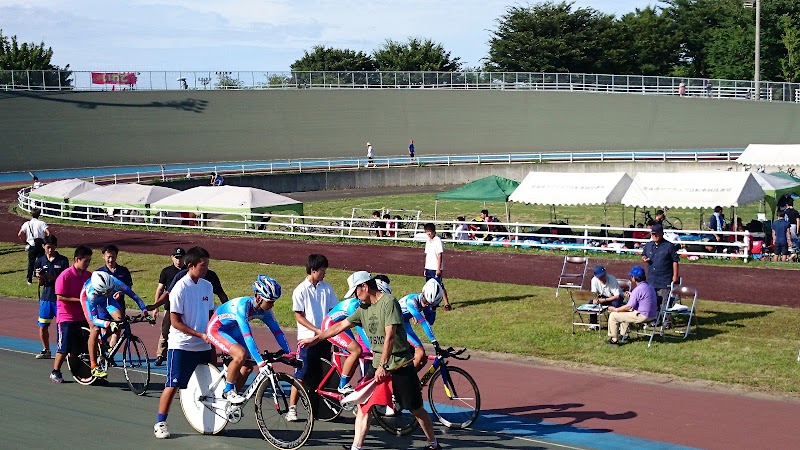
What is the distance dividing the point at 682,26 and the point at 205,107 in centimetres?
4478

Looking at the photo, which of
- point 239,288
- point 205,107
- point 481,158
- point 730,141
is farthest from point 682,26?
point 239,288

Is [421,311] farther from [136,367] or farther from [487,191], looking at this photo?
[487,191]

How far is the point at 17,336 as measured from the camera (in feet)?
60.8

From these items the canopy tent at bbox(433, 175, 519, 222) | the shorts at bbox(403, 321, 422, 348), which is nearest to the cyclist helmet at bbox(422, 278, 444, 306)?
the shorts at bbox(403, 321, 422, 348)

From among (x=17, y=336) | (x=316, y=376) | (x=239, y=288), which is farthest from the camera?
(x=239, y=288)

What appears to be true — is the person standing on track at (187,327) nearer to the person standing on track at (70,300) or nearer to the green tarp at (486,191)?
the person standing on track at (70,300)

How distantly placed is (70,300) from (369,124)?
5555cm

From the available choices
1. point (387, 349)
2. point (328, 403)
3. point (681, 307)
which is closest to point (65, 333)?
point (328, 403)

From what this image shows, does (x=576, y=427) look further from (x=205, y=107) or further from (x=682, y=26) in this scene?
(x=682, y=26)

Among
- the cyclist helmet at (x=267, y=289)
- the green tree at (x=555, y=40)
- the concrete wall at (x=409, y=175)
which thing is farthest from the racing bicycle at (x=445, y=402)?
the green tree at (x=555, y=40)

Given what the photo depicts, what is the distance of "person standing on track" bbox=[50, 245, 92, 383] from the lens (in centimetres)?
1362

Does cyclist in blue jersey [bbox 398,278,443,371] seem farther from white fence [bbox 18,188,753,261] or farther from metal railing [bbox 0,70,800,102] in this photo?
metal railing [bbox 0,70,800,102]

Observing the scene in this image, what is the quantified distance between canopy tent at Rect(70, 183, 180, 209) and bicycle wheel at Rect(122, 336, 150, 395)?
24056 mm

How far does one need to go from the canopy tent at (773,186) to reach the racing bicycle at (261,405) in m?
20.9
